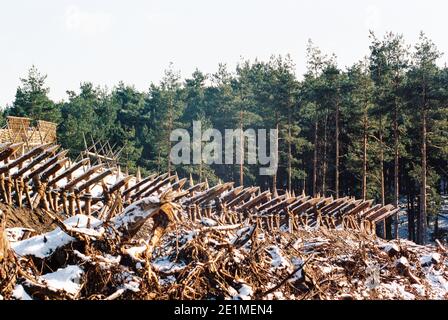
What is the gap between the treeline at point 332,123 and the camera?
36969mm

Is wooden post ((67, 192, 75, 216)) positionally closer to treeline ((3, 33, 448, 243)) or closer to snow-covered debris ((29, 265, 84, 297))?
snow-covered debris ((29, 265, 84, 297))

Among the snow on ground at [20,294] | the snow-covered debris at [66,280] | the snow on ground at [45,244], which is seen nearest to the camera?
the snow on ground at [20,294]

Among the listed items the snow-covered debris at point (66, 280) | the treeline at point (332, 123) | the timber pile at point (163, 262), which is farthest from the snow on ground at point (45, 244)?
the treeline at point (332, 123)

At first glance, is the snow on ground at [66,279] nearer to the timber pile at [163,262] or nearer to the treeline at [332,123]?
the timber pile at [163,262]

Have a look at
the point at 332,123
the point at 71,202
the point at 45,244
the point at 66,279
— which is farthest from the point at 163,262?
the point at 332,123

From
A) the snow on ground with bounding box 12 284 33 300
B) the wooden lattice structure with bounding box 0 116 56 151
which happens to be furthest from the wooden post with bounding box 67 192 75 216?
the snow on ground with bounding box 12 284 33 300

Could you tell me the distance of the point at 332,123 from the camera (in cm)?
5284

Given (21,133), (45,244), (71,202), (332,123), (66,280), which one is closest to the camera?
(66,280)

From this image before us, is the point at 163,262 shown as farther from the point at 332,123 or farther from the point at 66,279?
the point at 332,123

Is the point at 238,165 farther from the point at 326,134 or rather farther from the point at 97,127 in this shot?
the point at 97,127

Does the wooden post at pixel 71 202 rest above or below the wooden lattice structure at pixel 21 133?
below

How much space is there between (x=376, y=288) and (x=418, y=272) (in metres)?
3.39

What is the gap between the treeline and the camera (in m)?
37.0

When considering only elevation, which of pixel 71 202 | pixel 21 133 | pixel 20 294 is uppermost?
pixel 21 133
